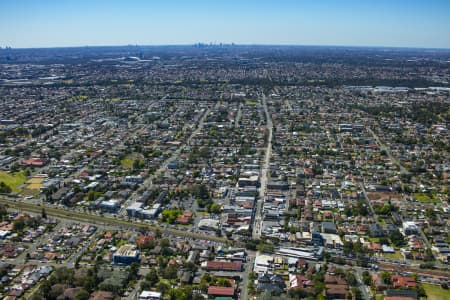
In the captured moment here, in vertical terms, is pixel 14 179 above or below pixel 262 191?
below

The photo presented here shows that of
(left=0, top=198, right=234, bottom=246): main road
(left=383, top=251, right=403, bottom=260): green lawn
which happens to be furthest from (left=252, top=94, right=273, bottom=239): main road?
(left=383, top=251, right=403, bottom=260): green lawn

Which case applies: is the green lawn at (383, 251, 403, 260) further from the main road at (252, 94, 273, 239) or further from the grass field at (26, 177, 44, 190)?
the grass field at (26, 177, 44, 190)

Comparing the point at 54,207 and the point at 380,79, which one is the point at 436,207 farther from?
the point at 380,79

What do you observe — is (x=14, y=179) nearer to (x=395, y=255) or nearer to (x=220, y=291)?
(x=220, y=291)

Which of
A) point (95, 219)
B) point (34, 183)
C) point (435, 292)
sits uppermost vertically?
point (34, 183)

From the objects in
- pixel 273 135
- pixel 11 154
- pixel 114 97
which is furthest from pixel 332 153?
pixel 114 97

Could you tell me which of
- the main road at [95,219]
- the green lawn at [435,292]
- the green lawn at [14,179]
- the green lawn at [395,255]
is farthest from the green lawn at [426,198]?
the green lawn at [14,179]

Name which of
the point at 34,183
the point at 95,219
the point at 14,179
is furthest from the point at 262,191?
the point at 14,179
